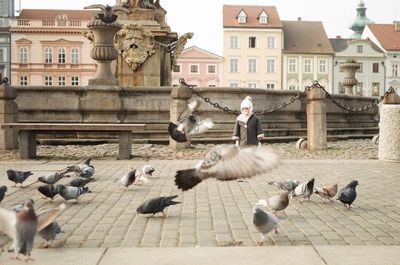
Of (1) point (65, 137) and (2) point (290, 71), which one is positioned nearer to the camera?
(1) point (65, 137)

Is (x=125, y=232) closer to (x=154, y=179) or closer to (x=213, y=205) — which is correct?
(x=213, y=205)

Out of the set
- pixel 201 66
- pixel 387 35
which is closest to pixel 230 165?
pixel 201 66

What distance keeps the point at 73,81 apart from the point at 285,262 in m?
73.3

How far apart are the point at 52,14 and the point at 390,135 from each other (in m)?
70.8

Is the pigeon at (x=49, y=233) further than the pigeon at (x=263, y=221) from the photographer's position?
No

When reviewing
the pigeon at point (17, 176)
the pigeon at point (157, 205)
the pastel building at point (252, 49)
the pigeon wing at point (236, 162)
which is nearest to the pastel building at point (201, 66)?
the pastel building at point (252, 49)

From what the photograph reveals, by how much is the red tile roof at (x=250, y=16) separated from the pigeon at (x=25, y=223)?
77846mm

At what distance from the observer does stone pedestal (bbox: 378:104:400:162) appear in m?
14.6

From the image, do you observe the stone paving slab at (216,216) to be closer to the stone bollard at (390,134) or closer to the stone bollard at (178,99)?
the stone bollard at (390,134)

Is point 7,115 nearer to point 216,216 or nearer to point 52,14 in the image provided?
point 216,216

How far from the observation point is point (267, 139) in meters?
18.6

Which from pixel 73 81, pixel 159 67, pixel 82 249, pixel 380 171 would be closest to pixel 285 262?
pixel 82 249

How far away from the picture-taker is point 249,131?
10.7 metres

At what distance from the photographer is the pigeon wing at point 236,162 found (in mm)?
3654
